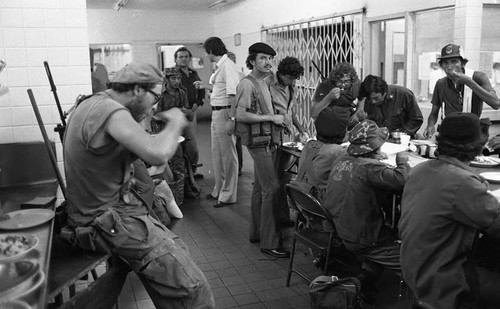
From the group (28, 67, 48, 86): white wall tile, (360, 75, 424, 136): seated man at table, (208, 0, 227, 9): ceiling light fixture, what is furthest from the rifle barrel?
(208, 0, 227, 9): ceiling light fixture

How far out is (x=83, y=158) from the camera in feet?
7.13

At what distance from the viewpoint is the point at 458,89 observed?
14.9ft

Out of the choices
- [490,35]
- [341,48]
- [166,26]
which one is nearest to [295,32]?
[341,48]

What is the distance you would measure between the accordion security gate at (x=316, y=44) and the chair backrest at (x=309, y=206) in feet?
12.8

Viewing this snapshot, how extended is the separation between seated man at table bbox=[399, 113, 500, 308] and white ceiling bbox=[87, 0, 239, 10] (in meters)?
9.24

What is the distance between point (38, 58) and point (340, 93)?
2.55 m

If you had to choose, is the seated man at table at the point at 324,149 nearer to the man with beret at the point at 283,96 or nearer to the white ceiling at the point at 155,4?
the man with beret at the point at 283,96

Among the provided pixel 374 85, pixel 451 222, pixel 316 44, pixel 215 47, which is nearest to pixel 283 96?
pixel 374 85

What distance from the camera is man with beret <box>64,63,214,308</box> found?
2.08 metres

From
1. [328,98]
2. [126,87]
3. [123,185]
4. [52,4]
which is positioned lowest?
[123,185]

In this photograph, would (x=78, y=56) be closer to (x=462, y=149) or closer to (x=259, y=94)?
(x=259, y=94)

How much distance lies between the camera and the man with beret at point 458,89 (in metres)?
4.15

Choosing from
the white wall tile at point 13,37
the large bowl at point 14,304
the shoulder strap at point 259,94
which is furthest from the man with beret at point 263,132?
the large bowl at point 14,304

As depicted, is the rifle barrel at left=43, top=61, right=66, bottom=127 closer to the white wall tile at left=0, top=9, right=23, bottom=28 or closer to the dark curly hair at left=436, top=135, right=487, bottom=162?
the white wall tile at left=0, top=9, right=23, bottom=28
